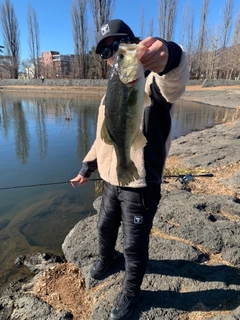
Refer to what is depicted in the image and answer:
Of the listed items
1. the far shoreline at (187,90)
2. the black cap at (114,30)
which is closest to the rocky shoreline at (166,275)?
the black cap at (114,30)

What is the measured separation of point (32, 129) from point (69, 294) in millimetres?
11408

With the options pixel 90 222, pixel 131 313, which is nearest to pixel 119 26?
pixel 131 313

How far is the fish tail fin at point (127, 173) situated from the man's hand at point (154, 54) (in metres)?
0.68

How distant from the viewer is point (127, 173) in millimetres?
1895

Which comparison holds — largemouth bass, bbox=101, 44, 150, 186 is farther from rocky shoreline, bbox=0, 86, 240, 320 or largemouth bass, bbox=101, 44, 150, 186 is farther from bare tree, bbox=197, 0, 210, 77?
bare tree, bbox=197, 0, 210, 77

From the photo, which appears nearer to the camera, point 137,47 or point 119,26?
point 137,47

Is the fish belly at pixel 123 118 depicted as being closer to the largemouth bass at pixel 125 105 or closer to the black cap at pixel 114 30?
the largemouth bass at pixel 125 105

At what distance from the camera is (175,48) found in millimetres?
1712

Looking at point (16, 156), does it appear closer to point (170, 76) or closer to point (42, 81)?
point (170, 76)

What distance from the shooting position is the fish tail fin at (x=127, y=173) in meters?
1.87

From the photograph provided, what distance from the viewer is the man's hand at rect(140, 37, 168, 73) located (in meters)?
1.57

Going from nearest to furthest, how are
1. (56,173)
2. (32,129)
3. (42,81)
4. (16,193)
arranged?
(16,193) < (56,173) < (32,129) < (42,81)

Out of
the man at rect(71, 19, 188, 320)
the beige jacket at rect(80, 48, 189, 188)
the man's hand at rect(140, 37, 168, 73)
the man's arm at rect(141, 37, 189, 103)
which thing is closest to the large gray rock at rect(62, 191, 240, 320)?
the man at rect(71, 19, 188, 320)

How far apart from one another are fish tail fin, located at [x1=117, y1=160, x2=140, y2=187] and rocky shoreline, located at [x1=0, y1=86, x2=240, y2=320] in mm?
1337
